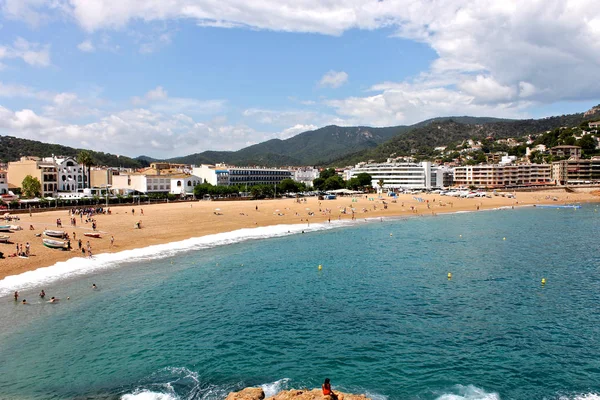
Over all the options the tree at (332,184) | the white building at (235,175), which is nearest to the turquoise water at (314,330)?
the white building at (235,175)

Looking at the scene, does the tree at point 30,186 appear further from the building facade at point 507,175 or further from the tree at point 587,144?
the tree at point 587,144

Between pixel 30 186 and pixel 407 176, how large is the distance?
117936 millimetres

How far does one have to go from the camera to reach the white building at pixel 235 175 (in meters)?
129

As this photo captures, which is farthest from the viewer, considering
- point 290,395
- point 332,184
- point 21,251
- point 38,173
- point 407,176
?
point 407,176

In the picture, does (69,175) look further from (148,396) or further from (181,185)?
(148,396)

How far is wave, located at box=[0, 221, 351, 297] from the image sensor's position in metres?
31.4

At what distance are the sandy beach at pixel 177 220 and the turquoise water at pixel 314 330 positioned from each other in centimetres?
695

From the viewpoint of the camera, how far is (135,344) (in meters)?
20.7

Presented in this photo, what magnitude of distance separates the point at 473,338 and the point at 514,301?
764 cm

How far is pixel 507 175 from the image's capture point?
159 meters

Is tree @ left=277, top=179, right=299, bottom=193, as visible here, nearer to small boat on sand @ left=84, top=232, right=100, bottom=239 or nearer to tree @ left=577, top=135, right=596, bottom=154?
small boat on sand @ left=84, top=232, right=100, bottom=239

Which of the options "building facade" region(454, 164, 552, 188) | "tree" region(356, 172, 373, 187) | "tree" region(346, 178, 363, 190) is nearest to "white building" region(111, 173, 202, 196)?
Result: "tree" region(346, 178, 363, 190)

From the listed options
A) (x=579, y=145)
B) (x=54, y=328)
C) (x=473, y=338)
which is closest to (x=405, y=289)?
(x=473, y=338)

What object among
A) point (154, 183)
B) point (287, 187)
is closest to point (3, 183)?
point (154, 183)
